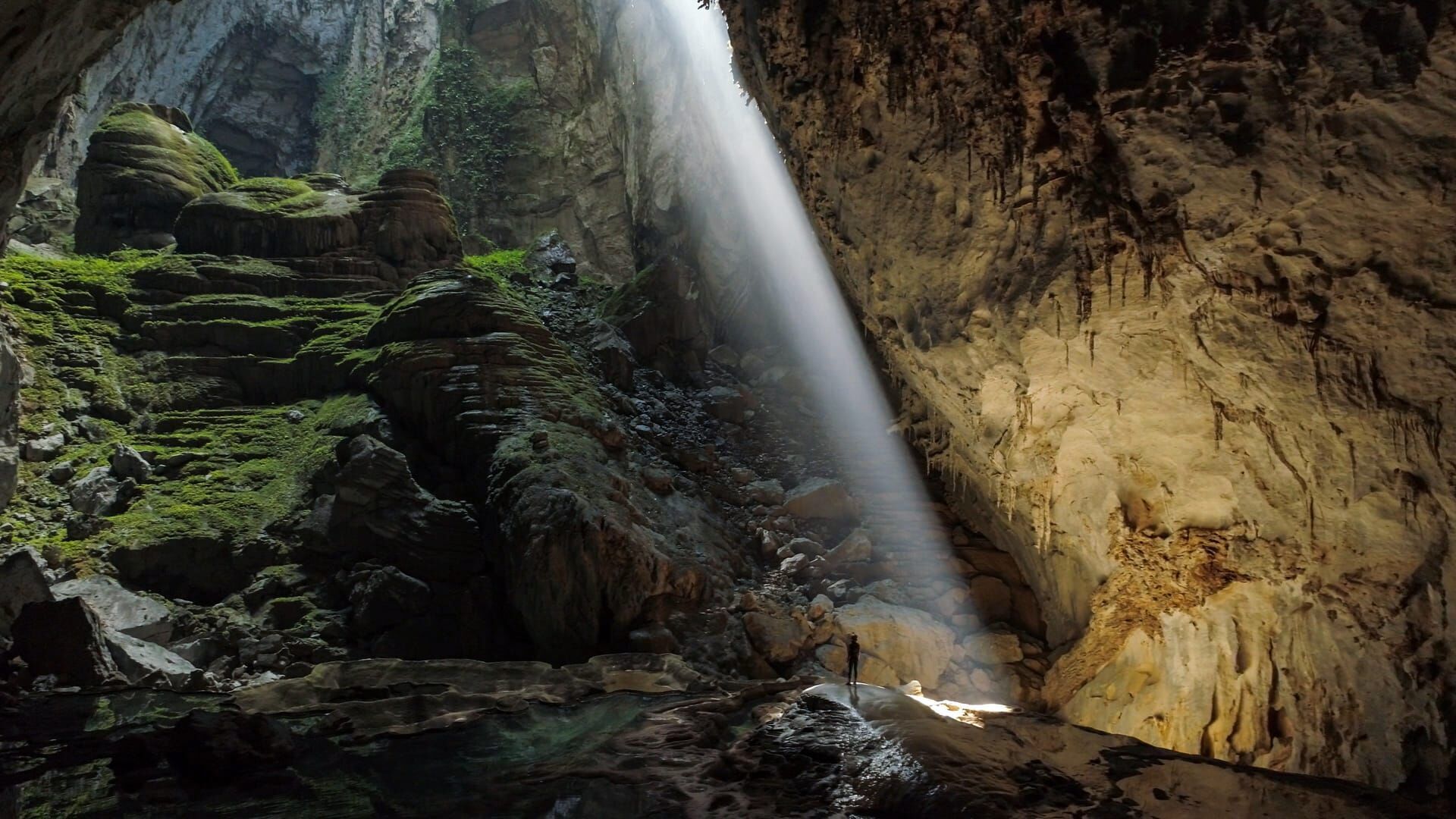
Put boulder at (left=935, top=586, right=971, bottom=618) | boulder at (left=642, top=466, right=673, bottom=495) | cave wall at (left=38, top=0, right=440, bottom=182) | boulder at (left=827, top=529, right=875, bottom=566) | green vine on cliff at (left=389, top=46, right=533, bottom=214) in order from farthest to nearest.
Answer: cave wall at (left=38, top=0, right=440, bottom=182), green vine on cliff at (left=389, top=46, right=533, bottom=214), boulder at (left=642, top=466, right=673, bottom=495), boulder at (left=827, top=529, right=875, bottom=566), boulder at (left=935, top=586, right=971, bottom=618)

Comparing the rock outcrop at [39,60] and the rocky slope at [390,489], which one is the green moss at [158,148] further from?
the rock outcrop at [39,60]

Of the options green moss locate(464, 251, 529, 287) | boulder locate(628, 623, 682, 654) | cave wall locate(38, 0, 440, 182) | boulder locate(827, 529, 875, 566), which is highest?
cave wall locate(38, 0, 440, 182)

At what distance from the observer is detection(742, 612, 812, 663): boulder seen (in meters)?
12.4

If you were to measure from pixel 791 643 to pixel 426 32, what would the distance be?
31.4 m

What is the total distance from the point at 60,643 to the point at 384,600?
13.4 feet

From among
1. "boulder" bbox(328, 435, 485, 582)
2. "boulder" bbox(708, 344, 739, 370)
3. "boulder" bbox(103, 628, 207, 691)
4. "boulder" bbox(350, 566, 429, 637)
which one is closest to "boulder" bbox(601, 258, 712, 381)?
"boulder" bbox(708, 344, 739, 370)

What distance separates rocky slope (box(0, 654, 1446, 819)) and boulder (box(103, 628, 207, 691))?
123 centimetres

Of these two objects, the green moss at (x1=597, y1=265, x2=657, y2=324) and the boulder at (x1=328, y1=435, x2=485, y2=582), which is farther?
the green moss at (x1=597, y1=265, x2=657, y2=324)

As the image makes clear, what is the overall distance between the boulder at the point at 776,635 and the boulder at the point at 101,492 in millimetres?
9948

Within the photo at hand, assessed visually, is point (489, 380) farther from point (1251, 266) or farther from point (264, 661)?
point (1251, 266)

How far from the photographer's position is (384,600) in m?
11.8

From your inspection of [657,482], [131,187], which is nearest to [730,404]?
[657,482]

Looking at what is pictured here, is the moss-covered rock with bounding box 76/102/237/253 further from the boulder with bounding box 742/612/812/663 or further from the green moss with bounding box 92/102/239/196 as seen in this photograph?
the boulder with bounding box 742/612/812/663

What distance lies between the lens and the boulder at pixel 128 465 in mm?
13203
